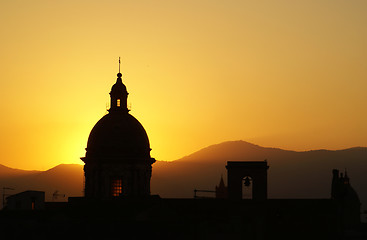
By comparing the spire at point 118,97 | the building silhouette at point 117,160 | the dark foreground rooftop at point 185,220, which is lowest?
the dark foreground rooftop at point 185,220

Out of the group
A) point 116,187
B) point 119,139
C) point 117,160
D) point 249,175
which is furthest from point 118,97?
point 249,175

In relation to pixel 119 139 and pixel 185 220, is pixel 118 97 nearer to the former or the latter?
pixel 119 139

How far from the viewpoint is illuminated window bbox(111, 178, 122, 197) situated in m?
88.0

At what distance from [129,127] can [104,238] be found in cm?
1928

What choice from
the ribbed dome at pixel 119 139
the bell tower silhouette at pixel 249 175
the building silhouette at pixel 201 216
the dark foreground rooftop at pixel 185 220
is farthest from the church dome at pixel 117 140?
the bell tower silhouette at pixel 249 175

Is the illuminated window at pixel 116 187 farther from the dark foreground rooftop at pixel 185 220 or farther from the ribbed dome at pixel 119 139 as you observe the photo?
the dark foreground rooftop at pixel 185 220

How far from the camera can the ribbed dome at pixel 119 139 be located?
88062 millimetres

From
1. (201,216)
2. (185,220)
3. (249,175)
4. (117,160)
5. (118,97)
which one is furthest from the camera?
(118,97)

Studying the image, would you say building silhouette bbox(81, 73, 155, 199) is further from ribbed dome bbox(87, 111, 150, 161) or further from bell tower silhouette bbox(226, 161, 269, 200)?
bell tower silhouette bbox(226, 161, 269, 200)

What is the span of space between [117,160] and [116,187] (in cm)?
257

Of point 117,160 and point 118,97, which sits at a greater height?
point 118,97

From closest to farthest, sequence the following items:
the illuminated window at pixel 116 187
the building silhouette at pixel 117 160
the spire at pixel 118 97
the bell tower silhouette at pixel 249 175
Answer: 1. the bell tower silhouette at pixel 249 175
2. the building silhouette at pixel 117 160
3. the illuminated window at pixel 116 187
4. the spire at pixel 118 97

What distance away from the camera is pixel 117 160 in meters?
87.9

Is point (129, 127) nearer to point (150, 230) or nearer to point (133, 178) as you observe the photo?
point (133, 178)
